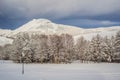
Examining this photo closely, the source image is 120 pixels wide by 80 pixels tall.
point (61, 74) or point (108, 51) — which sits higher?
point (108, 51)

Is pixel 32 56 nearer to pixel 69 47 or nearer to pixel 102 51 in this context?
pixel 69 47

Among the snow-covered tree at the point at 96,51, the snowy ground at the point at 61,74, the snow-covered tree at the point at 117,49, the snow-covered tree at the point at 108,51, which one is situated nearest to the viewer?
the snowy ground at the point at 61,74

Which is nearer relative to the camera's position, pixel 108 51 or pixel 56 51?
pixel 108 51

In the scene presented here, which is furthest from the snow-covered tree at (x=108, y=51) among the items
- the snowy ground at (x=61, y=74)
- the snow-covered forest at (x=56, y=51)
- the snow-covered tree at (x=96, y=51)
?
the snowy ground at (x=61, y=74)

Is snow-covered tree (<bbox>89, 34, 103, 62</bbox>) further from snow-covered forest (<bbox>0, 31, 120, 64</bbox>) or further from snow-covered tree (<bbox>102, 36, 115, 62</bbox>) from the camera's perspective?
snow-covered tree (<bbox>102, 36, 115, 62</bbox>)

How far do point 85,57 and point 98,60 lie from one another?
5.91 m

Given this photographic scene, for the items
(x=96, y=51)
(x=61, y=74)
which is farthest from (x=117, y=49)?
(x=61, y=74)

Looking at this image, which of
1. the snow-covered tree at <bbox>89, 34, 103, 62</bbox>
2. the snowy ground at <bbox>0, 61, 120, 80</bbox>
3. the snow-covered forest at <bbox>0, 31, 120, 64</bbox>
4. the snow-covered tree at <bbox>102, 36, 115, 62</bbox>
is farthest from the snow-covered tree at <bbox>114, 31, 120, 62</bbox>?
the snowy ground at <bbox>0, 61, 120, 80</bbox>

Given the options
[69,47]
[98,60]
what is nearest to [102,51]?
[98,60]

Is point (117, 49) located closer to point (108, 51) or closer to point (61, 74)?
point (108, 51)

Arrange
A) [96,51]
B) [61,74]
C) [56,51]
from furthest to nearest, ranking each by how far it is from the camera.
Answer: [56,51] < [96,51] < [61,74]

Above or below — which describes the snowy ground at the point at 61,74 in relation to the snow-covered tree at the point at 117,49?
below

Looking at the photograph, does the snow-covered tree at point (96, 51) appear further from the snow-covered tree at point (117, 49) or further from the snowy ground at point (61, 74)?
the snowy ground at point (61, 74)

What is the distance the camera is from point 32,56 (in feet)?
287
